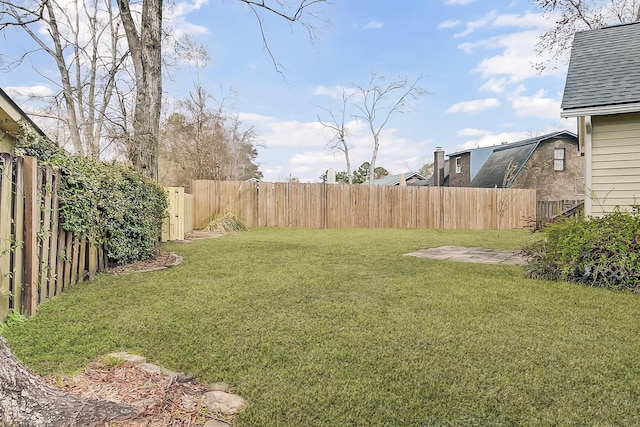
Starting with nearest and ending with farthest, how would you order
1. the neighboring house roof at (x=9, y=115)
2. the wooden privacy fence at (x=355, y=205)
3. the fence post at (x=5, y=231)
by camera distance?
the fence post at (x=5, y=231) < the neighboring house roof at (x=9, y=115) < the wooden privacy fence at (x=355, y=205)

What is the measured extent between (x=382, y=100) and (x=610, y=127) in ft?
66.6

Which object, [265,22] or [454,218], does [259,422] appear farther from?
[454,218]

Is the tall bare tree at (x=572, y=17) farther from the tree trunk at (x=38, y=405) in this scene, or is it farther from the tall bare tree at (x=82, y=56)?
the tree trunk at (x=38, y=405)

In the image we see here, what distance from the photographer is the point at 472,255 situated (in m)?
6.65

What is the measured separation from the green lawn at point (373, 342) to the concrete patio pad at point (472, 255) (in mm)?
1498

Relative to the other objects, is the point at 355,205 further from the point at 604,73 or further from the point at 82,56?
the point at 82,56

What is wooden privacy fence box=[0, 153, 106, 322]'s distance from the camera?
2709 millimetres

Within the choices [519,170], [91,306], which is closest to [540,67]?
[519,170]

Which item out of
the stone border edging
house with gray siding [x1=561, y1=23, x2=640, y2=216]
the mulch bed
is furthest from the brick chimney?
the mulch bed

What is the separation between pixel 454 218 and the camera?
47.9ft

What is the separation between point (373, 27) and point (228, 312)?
41.8 ft

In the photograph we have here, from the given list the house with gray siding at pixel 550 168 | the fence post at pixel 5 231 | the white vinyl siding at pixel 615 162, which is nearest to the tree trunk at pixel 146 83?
the fence post at pixel 5 231

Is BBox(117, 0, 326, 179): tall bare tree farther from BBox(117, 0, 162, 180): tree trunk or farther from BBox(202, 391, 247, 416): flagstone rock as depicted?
BBox(202, 391, 247, 416): flagstone rock

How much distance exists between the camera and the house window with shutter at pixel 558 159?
720 inches
